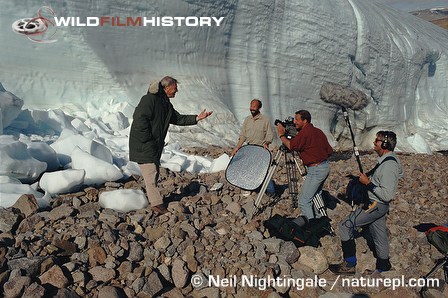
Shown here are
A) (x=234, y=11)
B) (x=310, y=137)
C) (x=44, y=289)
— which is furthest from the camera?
(x=234, y=11)

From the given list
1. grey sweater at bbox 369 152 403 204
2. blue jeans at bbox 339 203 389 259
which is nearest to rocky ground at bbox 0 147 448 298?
blue jeans at bbox 339 203 389 259

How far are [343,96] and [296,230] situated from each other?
10011mm

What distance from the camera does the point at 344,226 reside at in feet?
12.9

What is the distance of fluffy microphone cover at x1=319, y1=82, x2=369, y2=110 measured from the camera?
1288cm

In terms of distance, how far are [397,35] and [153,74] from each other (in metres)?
10.3

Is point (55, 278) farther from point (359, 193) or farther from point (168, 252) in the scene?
point (359, 193)

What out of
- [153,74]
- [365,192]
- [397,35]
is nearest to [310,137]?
[365,192]

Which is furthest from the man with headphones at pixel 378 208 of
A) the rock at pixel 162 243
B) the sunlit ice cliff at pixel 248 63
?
the sunlit ice cliff at pixel 248 63

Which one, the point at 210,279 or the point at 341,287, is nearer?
the point at 210,279

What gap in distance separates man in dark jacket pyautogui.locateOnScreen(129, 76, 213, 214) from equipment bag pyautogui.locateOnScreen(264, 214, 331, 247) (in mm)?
1219

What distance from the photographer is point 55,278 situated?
10.1ft

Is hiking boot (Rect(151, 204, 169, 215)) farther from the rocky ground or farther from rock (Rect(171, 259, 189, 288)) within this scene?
rock (Rect(171, 259, 189, 288))

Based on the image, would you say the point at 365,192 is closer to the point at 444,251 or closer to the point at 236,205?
the point at 444,251

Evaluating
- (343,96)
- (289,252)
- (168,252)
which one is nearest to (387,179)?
(289,252)
